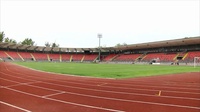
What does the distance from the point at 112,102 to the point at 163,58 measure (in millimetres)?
55118

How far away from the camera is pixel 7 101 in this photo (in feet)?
24.3

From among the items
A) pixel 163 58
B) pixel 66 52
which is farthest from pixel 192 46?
pixel 66 52

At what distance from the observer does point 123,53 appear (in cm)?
7994

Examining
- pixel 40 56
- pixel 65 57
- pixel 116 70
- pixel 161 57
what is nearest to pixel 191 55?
pixel 161 57

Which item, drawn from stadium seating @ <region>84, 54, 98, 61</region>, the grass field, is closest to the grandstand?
stadium seating @ <region>84, 54, 98, 61</region>

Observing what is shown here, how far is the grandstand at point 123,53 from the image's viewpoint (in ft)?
183

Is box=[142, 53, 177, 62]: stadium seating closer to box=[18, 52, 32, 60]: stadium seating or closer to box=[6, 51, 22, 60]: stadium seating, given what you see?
box=[18, 52, 32, 60]: stadium seating

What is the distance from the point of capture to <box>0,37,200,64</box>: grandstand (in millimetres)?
55656

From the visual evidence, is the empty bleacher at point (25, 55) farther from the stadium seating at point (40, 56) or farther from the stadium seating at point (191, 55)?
the stadium seating at point (191, 55)

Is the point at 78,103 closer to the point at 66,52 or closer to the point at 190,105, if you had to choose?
the point at 190,105

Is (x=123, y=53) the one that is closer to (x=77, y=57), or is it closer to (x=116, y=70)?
(x=77, y=57)

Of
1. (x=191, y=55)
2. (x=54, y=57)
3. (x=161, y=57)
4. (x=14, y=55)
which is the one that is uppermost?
(x=14, y=55)

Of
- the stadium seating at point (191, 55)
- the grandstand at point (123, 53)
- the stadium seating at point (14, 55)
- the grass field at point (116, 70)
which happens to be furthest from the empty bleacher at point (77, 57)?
the grass field at point (116, 70)

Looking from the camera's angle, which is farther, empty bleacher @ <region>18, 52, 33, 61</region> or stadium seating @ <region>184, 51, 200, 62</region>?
empty bleacher @ <region>18, 52, 33, 61</region>
